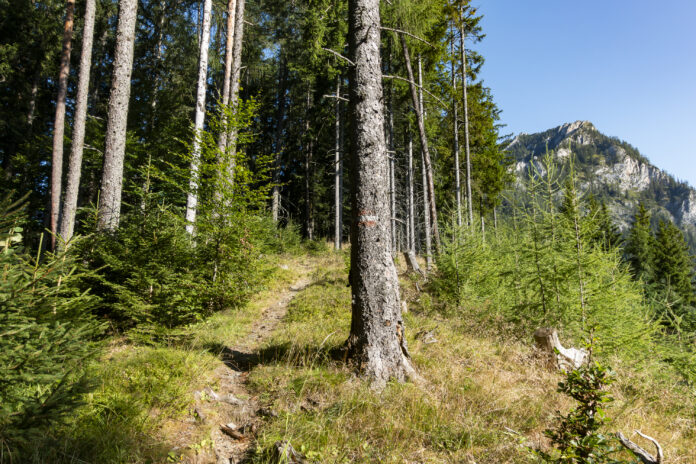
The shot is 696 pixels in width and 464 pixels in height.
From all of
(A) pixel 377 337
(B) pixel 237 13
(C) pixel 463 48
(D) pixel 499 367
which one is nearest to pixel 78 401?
(A) pixel 377 337

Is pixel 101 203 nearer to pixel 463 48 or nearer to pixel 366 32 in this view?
pixel 366 32

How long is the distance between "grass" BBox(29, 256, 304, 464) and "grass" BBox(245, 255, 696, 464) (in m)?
0.66

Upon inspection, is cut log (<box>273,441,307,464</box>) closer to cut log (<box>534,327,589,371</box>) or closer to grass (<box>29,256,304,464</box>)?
grass (<box>29,256,304,464</box>)

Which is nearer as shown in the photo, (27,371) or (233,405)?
(27,371)

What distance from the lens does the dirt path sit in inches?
105

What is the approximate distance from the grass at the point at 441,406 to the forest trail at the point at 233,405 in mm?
158

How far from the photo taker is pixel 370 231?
3736mm

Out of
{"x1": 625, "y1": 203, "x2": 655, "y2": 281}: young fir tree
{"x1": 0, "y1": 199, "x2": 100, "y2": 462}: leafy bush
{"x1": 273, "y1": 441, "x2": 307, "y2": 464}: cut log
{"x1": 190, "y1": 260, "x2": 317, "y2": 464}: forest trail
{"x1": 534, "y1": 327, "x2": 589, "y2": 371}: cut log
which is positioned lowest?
{"x1": 190, "y1": 260, "x2": 317, "y2": 464}: forest trail

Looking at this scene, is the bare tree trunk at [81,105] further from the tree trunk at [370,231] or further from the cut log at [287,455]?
the cut log at [287,455]

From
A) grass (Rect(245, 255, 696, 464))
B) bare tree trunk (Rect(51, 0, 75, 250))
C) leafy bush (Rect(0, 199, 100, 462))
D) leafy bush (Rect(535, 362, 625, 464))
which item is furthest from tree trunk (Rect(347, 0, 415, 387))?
bare tree trunk (Rect(51, 0, 75, 250))

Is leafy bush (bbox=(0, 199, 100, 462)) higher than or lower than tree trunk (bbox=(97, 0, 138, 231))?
lower

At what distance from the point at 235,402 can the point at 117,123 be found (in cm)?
660

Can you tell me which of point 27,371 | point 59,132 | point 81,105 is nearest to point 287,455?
point 27,371

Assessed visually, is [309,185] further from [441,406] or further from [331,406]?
[441,406]
